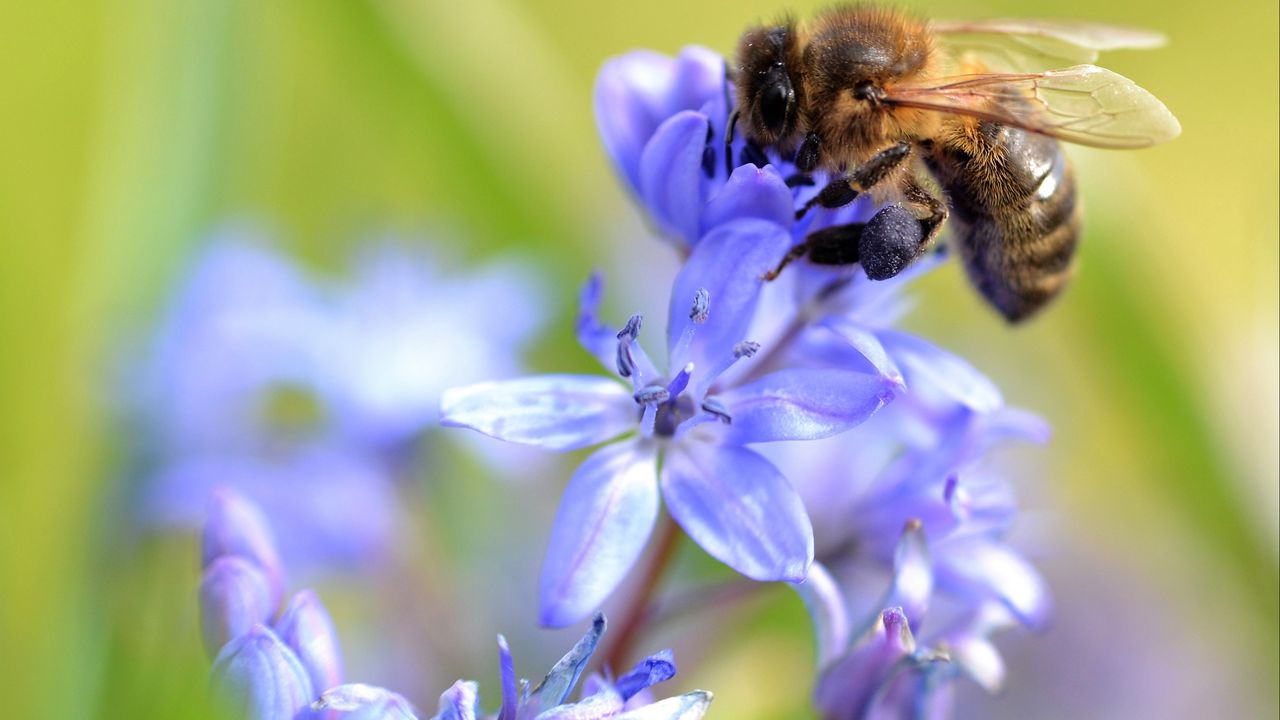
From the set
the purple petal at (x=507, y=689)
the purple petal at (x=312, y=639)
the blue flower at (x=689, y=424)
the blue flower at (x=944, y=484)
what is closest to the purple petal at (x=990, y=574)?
the blue flower at (x=944, y=484)

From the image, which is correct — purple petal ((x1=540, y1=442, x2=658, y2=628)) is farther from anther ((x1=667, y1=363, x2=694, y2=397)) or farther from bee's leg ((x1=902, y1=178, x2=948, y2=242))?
bee's leg ((x1=902, y1=178, x2=948, y2=242))

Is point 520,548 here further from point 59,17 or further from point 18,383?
point 59,17

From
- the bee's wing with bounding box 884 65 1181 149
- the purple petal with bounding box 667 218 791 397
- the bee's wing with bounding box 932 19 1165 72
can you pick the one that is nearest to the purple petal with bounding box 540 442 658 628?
the purple petal with bounding box 667 218 791 397

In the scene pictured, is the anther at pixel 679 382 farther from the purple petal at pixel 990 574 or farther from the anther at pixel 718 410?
the purple petal at pixel 990 574

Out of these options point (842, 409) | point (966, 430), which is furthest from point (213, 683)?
point (966, 430)

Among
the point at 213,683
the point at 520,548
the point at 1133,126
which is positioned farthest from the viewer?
the point at 520,548

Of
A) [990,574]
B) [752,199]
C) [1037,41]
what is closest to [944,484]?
[990,574]

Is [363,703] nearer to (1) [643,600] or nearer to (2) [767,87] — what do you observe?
(1) [643,600]
